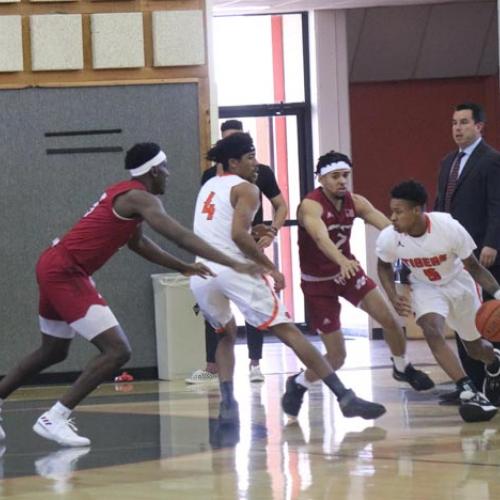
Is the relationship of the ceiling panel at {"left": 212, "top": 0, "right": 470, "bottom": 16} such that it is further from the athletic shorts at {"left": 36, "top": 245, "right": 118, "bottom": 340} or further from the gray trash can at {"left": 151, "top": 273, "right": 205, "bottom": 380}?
the athletic shorts at {"left": 36, "top": 245, "right": 118, "bottom": 340}

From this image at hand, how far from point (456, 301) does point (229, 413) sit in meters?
1.48

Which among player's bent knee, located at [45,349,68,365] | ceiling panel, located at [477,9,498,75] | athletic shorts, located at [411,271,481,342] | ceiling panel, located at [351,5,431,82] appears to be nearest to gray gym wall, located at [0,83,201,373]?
athletic shorts, located at [411,271,481,342]

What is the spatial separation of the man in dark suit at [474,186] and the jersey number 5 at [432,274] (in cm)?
58

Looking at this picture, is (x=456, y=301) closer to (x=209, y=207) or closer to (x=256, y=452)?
(x=209, y=207)

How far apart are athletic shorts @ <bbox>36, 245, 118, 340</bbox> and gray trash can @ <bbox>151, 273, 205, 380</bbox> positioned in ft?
12.6

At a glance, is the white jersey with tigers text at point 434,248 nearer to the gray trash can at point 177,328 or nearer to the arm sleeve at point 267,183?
the arm sleeve at point 267,183

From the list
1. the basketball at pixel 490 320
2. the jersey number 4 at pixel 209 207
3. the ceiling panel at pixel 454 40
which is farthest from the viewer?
the ceiling panel at pixel 454 40

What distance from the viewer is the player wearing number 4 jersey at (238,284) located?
7.79m

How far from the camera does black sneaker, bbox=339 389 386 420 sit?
7629 millimetres

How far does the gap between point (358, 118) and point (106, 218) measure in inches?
361

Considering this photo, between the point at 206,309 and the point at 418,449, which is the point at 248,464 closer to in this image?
the point at 418,449

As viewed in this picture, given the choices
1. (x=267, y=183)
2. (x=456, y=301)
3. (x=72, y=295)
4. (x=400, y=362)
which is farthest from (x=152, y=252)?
(x=267, y=183)

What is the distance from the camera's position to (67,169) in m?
11.5

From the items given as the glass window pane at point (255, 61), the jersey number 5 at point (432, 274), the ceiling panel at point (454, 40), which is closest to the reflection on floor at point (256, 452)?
the jersey number 5 at point (432, 274)
